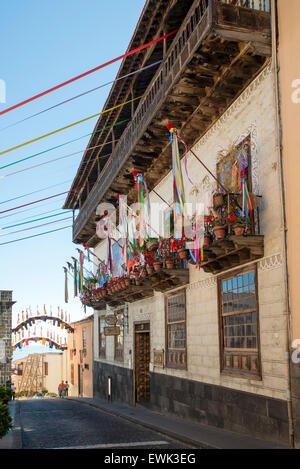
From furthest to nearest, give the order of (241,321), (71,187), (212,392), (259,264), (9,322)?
(9,322) → (71,187) → (212,392) → (241,321) → (259,264)

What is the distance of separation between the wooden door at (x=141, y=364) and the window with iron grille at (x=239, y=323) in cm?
911

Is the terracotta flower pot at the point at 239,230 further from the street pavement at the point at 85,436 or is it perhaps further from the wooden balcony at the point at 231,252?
the street pavement at the point at 85,436

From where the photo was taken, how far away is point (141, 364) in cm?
2202

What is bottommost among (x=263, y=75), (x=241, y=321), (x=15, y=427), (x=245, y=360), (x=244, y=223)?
(x=15, y=427)

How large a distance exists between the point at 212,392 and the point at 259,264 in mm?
4077

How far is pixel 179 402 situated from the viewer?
1614cm

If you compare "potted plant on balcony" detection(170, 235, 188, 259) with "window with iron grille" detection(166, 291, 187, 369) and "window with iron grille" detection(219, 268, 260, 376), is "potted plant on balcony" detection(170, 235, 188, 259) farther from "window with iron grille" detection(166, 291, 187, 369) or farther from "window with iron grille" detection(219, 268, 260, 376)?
"window with iron grille" detection(166, 291, 187, 369)

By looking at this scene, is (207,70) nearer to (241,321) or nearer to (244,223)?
(244,223)

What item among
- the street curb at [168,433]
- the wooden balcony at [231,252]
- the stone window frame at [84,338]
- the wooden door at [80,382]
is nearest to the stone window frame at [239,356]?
the wooden balcony at [231,252]

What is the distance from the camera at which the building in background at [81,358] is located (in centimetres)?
3444

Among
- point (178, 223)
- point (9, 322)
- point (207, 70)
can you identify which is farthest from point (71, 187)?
point (207, 70)

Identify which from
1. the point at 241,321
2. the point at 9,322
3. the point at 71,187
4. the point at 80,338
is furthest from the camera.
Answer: the point at 80,338

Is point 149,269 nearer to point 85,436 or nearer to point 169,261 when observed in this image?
point 169,261

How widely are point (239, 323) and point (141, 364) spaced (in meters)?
10.5
